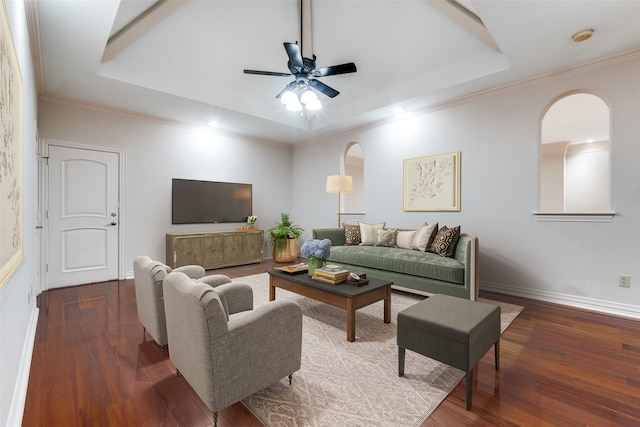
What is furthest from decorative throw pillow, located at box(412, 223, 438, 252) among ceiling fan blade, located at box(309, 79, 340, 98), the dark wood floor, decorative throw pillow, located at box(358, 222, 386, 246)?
ceiling fan blade, located at box(309, 79, 340, 98)

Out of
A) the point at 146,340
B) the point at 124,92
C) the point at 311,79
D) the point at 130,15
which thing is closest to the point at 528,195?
the point at 311,79

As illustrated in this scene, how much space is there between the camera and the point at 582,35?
278 cm

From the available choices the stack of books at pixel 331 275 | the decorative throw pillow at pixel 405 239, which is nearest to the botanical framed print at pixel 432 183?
the decorative throw pillow at pixel 405 239

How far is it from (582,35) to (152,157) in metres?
5.89

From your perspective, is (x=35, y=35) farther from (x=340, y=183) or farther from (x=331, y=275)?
(x=340, y=183)

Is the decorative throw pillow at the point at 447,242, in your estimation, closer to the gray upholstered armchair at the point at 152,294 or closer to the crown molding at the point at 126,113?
the gray upholstered armchair at the point at 152,294

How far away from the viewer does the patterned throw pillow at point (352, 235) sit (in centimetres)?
490

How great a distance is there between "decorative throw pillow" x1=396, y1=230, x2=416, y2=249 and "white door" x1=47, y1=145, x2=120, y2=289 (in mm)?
4432

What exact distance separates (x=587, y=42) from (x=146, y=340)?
5.04 metres

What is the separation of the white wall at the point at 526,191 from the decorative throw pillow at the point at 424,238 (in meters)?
0.60

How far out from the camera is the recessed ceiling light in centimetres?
273

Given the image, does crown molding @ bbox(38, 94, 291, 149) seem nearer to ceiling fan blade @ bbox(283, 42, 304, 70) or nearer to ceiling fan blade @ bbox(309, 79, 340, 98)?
ceiling fan blade @ bbox(309, 79, 340, 98)

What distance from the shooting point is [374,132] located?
17.9 feet

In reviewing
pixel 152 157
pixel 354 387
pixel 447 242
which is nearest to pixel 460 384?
pixel 354 387
